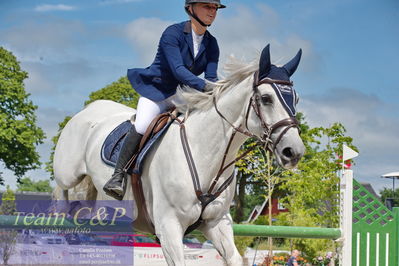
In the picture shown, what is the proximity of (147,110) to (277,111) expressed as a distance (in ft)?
4.51

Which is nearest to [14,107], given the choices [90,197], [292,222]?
[292,222]

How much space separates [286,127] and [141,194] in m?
1.63

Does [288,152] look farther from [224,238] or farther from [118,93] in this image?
[118,93]

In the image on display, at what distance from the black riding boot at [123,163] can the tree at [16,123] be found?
23973mm

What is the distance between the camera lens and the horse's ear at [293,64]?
4.03 metres

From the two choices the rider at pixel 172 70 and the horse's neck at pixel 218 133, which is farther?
the rider at pixel 172 70

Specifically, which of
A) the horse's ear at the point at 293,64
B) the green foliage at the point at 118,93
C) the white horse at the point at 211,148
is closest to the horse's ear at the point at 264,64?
the white horse at the point at 211,148

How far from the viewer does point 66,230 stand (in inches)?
199

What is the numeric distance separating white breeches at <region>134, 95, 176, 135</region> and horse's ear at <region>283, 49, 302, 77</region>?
1.11 m

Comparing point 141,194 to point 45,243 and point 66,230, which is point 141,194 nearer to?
point 66,230

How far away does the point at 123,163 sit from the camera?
188 inches

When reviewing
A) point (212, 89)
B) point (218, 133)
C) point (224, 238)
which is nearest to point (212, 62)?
point (212, 89)

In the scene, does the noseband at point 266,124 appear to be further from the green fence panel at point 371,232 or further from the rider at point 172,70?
the green fence panel at point 371,232

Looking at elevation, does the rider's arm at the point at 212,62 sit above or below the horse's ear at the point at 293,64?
above
